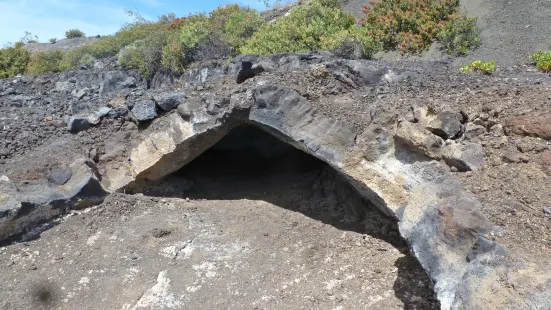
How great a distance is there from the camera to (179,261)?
6820mm

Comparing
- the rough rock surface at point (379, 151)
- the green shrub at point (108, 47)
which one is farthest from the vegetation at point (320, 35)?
the rough rock surface at point (379, 151)

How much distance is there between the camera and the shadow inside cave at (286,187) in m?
6.60

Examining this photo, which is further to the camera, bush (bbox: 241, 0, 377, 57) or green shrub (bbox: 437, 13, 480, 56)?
bush (bbox: 241, 0, 377, 57)

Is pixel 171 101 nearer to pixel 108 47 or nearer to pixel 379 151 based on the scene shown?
pixel 379 151

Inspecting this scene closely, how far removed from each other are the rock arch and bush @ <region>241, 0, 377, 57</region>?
207 inches

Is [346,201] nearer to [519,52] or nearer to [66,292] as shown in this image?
[66,292]

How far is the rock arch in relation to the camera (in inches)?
183

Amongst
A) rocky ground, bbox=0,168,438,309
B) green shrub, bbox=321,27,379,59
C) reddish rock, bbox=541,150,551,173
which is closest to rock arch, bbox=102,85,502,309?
rocky ground, bbox=0,168,438,309

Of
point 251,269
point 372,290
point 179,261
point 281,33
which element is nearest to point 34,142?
point 179,261

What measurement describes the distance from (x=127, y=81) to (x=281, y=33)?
471 cm

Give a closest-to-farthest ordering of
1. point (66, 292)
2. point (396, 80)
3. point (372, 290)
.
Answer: point (372, 290) → point (66, 292) → point (396, 80)

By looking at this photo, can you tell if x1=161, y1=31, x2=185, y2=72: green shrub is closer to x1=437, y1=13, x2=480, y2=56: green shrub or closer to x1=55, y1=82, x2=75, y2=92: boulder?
x1=55, y1=82, x2=75, y2=92: boulder

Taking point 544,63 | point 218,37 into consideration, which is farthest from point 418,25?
point 218,37

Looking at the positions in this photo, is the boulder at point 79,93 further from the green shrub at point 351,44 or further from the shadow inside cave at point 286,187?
the green shrub at point 351,44
